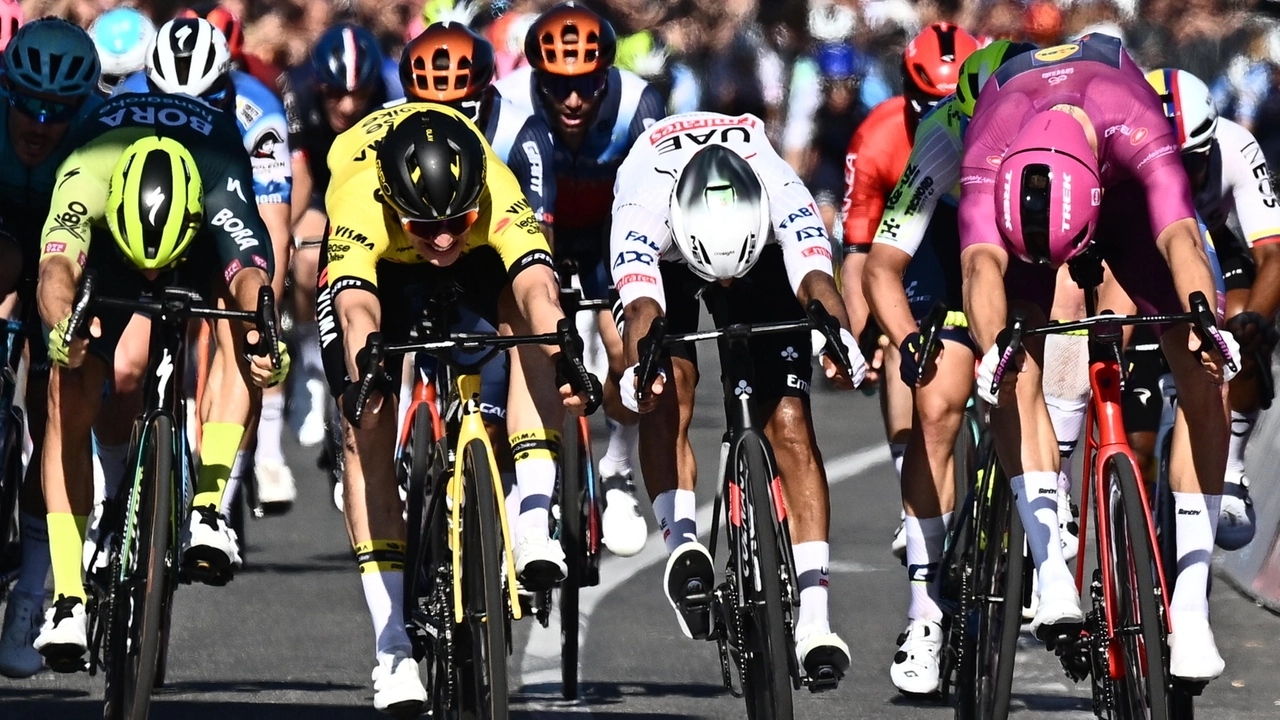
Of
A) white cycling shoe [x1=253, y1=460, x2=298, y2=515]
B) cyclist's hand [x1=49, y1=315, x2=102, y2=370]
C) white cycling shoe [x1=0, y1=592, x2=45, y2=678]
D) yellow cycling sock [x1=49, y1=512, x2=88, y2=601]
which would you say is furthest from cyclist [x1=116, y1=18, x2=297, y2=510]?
cyclist's hand [x1=49, y1=315, x2=102, y2=370]

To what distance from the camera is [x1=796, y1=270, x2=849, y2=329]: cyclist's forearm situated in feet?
24.2

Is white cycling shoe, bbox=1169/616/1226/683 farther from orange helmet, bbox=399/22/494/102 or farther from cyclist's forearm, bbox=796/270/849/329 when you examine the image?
orange helmet, bbox=399/22/494/102

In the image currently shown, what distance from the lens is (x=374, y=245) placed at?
7.52 meters

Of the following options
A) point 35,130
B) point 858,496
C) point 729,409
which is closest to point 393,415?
point 729,409

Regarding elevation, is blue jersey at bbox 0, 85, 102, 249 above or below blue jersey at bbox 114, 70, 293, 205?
below

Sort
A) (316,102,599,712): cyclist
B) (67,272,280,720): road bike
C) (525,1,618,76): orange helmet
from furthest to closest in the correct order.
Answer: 1. (525,1,618,76): orange helmet
2. (67,272,280,720): road bike
3. (316,102,599,712): cyclist

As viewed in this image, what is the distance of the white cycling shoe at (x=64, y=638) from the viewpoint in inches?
301

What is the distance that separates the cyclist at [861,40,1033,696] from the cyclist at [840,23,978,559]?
3.34ft

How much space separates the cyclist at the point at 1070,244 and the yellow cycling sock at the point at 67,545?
9.73 ft

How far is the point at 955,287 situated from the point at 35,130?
3300 mm

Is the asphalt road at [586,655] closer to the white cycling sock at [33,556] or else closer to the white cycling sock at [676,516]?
the white cycling sock at [33,556]

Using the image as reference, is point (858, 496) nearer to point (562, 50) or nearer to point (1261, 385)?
point (562, 50)

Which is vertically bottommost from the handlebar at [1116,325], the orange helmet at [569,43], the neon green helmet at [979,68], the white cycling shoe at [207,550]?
the white cycling shoe at [207,550]

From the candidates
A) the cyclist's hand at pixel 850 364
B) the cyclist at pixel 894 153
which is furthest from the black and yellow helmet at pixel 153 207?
the cyclist at pixel 894 153
